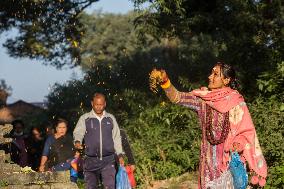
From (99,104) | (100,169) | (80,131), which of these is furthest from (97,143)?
(99,104)

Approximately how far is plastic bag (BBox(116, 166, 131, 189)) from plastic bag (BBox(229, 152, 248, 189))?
115 inches

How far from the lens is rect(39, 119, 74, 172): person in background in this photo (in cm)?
956

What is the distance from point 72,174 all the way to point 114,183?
167 cm

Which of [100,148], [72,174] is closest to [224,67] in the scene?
[100,148]

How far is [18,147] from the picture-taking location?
10766mm

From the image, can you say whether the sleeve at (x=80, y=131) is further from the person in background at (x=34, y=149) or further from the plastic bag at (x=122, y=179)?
the person in background at (x=34, y=149)

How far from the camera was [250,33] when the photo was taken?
588 inches

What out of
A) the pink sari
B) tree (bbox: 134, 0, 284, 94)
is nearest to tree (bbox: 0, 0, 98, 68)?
tree (bbox: 134, 0, 284, 94)

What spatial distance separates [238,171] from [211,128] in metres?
0.48

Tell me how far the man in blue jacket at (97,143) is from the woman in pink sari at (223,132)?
2.63 m

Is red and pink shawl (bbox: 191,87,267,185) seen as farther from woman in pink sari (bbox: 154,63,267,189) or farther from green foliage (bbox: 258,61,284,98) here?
green foliage (bbox: 258,61,284,98)

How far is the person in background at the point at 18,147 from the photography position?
424 inches

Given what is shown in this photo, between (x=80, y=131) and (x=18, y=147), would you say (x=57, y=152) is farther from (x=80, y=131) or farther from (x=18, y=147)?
(x=80, y=131)

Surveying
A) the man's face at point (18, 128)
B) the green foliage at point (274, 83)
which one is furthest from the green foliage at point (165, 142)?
the man's face at point (18, 128)
